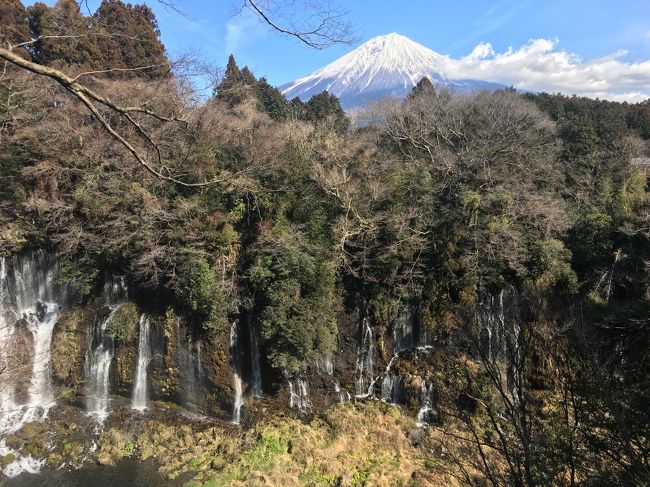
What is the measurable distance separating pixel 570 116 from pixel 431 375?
22.5 metres

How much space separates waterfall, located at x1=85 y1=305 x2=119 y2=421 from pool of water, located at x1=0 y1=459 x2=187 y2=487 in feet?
8.45

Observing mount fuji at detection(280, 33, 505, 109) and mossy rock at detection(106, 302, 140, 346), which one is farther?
mount fuji at detection(280, 33, 505, 109)

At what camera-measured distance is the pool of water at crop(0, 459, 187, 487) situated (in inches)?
426

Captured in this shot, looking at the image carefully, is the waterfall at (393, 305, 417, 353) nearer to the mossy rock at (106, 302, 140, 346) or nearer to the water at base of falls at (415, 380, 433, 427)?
the water at base of falls at (415, 380, 433, 427)

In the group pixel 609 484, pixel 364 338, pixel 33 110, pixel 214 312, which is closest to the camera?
pixel 609 484

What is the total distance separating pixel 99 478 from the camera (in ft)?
36.3

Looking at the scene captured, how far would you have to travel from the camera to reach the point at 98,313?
14.1 metres

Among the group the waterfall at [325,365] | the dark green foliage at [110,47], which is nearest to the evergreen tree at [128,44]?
the dark green foliage at [110,47]

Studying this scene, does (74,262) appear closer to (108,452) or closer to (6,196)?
(6,196)

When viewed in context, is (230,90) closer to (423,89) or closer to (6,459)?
(6,459)

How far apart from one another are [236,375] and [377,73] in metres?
45.6

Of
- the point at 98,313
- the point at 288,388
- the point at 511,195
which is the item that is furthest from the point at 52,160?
the point at 511,195

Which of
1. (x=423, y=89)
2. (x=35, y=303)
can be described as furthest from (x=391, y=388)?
(x=423, y=89)

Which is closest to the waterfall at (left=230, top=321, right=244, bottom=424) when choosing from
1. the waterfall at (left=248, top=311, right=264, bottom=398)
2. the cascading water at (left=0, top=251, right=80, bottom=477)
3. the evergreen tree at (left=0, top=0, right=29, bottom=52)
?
the waterfall at (left=248, top=311, right=264, bottom=398)
